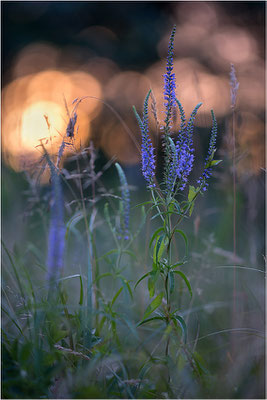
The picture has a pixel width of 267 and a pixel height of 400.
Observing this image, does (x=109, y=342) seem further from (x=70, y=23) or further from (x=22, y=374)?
(x=70, y=23)

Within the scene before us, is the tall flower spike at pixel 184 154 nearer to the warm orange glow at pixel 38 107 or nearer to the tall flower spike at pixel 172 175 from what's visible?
the tall flower spike at pixel 172 175

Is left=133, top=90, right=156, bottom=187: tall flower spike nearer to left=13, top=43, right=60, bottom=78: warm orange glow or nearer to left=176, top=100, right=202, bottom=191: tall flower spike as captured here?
left=176, top=100, right=202, bottom=191: tall flower spike

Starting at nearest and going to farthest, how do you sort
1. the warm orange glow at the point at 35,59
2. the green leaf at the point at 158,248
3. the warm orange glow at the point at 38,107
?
the green leaf at the point at 158,248 < the warm orange glow at the point at 38,107 < the warm orange glow at the point at 35,59


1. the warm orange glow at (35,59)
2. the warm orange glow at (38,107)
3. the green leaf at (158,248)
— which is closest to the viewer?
the green leaf at (158,248)

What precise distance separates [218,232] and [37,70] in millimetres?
5721

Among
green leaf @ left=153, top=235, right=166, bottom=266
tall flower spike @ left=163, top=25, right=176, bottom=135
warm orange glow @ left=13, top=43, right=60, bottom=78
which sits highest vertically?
warm orange glow @ left=13, top=43, right=60, bottom=78

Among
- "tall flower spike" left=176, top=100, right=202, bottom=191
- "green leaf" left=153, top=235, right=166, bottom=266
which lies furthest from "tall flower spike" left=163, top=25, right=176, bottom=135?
"green leaf" left=153, top=235, right=166, bottom=266

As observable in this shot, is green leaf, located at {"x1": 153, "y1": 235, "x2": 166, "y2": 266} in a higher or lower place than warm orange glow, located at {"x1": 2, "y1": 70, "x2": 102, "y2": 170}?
lower

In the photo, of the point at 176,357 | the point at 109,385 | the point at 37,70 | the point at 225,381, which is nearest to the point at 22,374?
the point at 109,385

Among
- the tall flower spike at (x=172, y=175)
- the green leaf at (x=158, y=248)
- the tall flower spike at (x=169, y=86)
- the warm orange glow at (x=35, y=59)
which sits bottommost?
the green leaf at (x=158, y=248)

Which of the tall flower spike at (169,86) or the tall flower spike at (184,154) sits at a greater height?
the tall flower spike at (169,86)

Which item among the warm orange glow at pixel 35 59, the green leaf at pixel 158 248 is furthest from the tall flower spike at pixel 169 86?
the warm orange glow at pixel 35 59

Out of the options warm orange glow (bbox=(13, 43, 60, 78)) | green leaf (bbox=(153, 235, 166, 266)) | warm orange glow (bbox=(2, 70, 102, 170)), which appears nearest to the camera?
green leaf (bbox=(153, 235, 166, 266))

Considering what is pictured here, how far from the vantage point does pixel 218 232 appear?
341 cm
